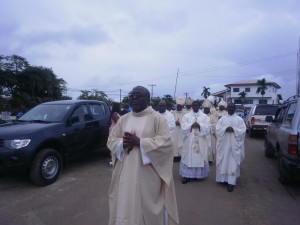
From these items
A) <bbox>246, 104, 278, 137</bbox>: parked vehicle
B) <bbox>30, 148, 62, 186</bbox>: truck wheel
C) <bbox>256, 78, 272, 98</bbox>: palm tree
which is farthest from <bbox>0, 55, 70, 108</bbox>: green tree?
<bbox>256, 78, 272, 98</bbox>: palm tree

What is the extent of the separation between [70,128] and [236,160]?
4008 millimetres

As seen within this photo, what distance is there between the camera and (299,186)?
21.9ft

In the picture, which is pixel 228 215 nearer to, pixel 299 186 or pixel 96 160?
pixel 299 186

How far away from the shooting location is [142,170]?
134 inches

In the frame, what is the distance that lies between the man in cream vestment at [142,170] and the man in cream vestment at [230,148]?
121 inches

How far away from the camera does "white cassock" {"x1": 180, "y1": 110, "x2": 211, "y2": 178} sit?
6910 millimetres

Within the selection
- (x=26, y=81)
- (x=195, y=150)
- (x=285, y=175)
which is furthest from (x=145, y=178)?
(x=26, y=81)

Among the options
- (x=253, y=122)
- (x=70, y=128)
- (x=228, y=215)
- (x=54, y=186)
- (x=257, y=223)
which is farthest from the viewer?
(x=253, y=122)

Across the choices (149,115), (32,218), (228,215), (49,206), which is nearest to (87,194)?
(49,206)

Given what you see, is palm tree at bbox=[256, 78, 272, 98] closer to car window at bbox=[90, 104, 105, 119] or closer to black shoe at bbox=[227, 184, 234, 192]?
car window at bbox=[90, 104, 105, 119]

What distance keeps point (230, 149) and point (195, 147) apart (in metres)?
0.87

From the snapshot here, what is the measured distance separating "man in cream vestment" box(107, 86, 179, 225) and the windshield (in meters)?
4.19

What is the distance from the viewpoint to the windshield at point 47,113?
740cm

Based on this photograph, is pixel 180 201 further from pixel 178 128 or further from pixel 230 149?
pixel 178 128
